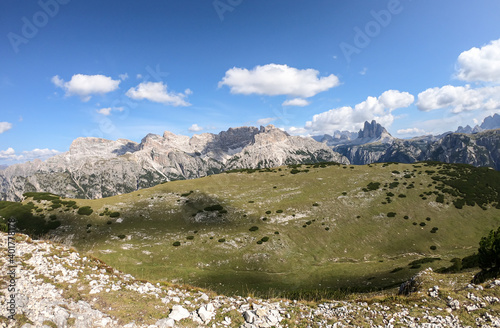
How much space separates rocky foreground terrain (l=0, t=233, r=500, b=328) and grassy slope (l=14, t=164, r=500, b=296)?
60.4 feet

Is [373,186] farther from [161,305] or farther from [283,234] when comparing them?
[161,305]

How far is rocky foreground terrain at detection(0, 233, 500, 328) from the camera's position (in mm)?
12133

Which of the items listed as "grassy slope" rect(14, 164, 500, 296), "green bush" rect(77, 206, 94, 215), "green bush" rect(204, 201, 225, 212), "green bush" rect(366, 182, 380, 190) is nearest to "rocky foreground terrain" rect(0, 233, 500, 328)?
"grassy slope" rect(14, 164, 500, 296)

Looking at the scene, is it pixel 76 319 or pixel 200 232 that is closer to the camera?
pixel 76 319

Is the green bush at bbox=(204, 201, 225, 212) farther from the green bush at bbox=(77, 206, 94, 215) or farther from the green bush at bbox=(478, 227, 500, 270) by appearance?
the green bush at bbox=(478, 227, 500, 270)

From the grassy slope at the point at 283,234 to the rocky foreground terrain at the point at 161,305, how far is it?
60.4 feet

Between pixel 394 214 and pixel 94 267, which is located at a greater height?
pixel 94 267

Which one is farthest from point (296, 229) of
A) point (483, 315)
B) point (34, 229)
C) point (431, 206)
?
point (34, 229)

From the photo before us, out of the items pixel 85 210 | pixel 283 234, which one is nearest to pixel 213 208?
pixel 283 234

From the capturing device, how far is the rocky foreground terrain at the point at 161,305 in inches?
478

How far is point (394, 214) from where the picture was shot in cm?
6253

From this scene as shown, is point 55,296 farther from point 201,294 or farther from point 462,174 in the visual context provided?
point 462,174

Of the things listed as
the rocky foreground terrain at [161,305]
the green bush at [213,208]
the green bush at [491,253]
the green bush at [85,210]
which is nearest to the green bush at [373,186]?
the green bush at [213,208]

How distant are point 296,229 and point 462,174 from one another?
227 ft
